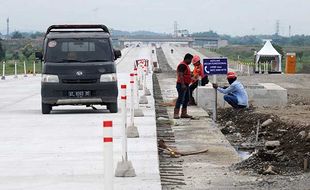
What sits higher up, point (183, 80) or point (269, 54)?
point (183, 80)

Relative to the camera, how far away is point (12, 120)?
20.9 meters

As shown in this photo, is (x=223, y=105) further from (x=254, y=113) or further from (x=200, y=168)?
(x=200, y=168)

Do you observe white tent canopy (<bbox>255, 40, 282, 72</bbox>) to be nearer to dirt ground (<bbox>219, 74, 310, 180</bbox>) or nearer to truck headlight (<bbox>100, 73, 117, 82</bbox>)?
dirt ground (<bbox>219, 74, 310, 180</bbox>)

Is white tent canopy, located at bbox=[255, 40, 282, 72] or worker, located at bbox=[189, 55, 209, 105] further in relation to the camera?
white tent canopy, located at bbox=[255, 40, 282, 72]

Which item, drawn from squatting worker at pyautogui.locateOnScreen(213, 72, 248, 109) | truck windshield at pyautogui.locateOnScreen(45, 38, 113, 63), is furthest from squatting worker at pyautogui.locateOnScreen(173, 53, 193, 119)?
truck windshield at pyautogui.locateOnScreen(45, 38, 113, 63)

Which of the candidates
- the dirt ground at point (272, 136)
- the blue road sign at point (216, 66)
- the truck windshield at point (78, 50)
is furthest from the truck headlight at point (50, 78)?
the dirt ground at point (272, 136)

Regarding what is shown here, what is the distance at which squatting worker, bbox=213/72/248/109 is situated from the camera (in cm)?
2336

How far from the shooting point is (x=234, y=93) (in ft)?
77.7

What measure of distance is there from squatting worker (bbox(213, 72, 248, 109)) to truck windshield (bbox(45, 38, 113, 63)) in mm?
3418

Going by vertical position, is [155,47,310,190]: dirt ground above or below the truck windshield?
below

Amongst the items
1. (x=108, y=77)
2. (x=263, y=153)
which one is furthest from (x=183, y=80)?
(x=263, y=153)

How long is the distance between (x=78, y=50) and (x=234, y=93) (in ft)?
15.1

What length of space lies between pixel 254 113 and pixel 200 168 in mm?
9699

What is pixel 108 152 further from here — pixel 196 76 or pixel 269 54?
pixel 269 54
